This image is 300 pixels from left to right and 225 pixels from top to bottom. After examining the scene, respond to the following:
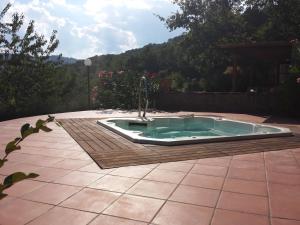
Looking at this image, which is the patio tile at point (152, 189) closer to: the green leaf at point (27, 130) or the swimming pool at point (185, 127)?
the green leaf at point (27, 130)

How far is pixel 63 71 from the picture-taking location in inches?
554

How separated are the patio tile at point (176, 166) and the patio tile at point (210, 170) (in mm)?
87

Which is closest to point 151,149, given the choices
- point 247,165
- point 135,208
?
point 247,165

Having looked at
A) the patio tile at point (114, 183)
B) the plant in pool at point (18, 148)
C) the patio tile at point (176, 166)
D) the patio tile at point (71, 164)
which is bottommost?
the patio tile at point (114, 183)

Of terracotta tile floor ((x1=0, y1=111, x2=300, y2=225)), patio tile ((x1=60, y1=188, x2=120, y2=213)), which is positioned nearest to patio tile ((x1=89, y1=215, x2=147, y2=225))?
terracotta tile floor ((x1=0, y1=111, x2=300, y2=225))

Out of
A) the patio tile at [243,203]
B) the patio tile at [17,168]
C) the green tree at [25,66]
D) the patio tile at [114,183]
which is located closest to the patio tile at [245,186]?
the patio tile at [243,203]

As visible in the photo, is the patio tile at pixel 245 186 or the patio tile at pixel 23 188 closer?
the patio tile at pixel 23 188

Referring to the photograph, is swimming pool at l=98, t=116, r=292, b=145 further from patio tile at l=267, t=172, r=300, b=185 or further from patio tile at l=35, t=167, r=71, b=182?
patio tile at l=267, t=172, r=300, b=185

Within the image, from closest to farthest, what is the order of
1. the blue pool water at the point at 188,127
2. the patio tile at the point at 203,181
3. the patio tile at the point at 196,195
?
the patio tile at the point at 196,195
the patio tile at the point at 203,181
the blue pool water at the point at 188,127

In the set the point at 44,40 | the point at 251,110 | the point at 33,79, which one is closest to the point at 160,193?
the point at 251,110

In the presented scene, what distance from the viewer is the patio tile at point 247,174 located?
3.69m

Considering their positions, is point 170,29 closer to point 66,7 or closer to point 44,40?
point 44,40

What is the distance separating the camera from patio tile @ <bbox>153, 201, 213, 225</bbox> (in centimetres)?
258

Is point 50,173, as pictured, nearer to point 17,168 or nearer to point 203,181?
point 17,168
